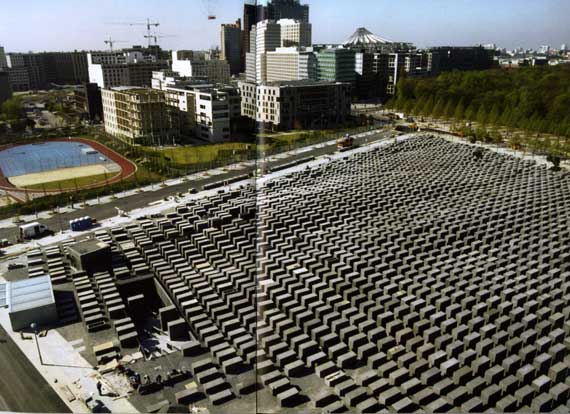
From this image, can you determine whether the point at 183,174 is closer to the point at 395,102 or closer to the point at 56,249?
the point at 56,249

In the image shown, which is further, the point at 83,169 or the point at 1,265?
the point at 83,169

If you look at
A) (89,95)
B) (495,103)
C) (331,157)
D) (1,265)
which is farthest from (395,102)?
(1,265)

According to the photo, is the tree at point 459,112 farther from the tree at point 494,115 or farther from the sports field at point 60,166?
the sports field at point 60,166

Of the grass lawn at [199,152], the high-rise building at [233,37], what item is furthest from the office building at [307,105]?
the high-rise building at [233,37]

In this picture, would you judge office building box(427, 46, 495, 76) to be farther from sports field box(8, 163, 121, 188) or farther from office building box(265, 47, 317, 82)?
sports field box(8, 163, 121, 188)

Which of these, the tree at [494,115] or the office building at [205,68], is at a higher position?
the office building at [205,68]

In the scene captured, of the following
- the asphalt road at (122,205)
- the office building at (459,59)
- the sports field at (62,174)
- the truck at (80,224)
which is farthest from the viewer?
the office building at (459,59)

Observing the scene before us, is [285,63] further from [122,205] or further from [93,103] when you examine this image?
[93,103]
